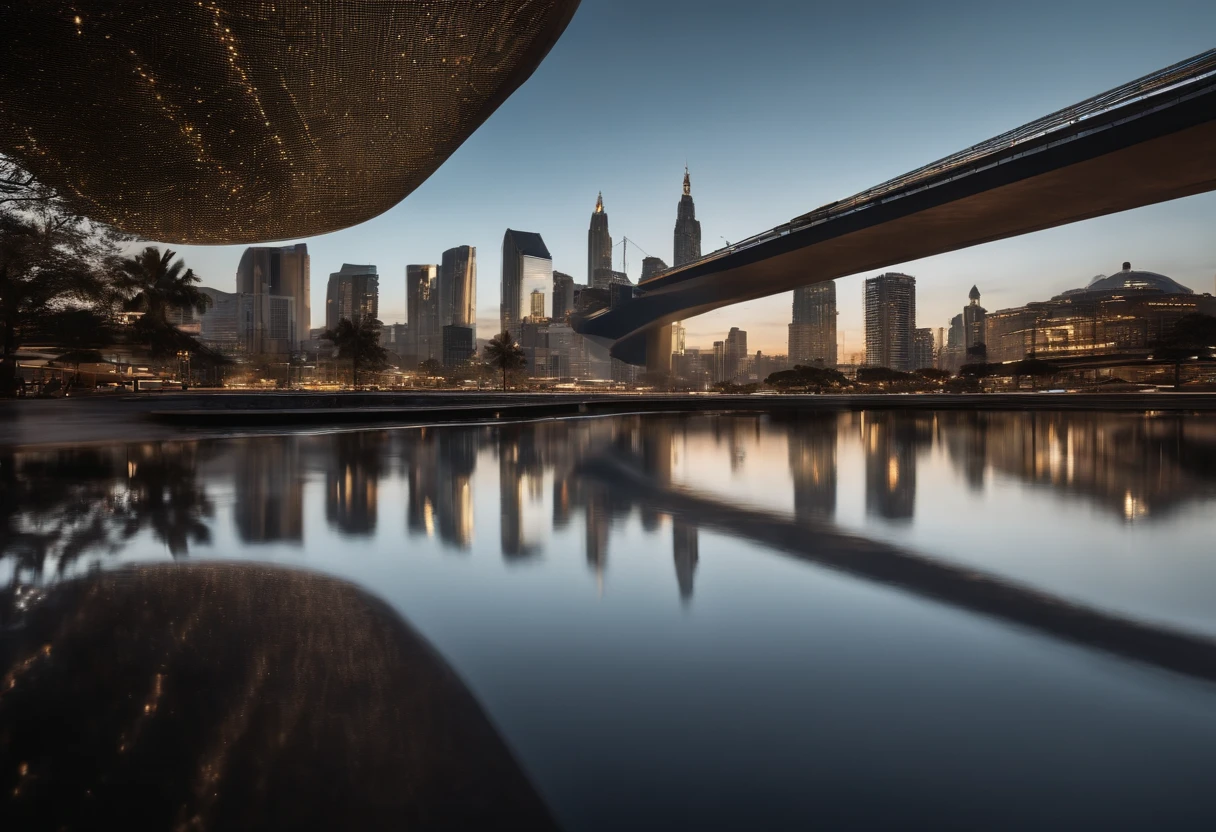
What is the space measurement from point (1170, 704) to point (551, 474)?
6.78 meters

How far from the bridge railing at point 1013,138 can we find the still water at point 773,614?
18.9 meters

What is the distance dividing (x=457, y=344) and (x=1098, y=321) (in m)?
123

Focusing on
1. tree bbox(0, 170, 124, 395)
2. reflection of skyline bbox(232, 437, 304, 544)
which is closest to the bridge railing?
reflection of skyline bbox(232, 437, 304, 544)

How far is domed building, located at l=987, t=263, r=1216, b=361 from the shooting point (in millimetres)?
86250

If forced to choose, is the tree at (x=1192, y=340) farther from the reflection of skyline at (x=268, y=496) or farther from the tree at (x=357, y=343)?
the tree at (x=357, y=343)

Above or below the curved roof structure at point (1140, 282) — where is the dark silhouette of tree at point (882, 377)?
below

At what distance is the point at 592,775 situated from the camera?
179 cm

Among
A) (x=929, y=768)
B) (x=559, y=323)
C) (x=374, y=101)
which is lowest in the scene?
(x=929, y=768)

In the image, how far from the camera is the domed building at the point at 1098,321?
86250mm

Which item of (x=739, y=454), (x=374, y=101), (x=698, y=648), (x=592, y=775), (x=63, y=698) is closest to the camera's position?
(x=592, y=775)

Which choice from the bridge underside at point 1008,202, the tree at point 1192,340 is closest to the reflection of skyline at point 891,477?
the bridge underside at point 1008,202

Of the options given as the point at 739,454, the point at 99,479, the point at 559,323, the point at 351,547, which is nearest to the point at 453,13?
the point at 351,547

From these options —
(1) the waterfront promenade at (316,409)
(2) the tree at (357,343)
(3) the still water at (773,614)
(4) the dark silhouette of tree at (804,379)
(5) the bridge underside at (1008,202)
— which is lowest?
(3) the still water at (773,614)

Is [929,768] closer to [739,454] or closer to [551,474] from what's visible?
[551,474]
